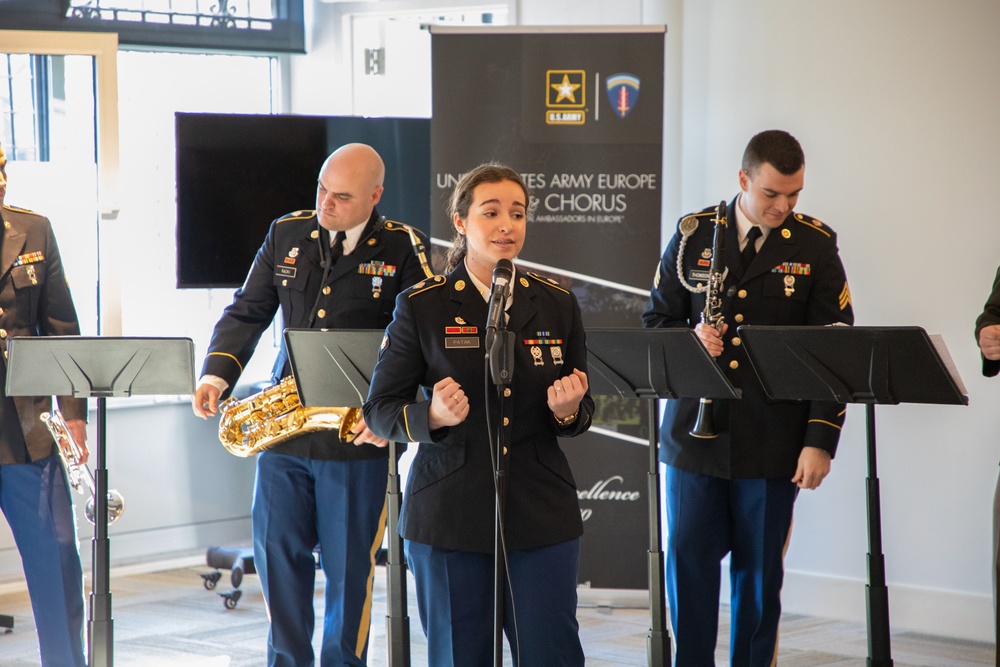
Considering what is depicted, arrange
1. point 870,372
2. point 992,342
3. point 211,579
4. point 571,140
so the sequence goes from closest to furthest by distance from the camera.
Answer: point 870,372 → point 992,342 → point 571,140 → point 211,579

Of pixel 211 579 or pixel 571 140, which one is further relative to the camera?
pixel 211 579

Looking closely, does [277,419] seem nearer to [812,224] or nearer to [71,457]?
[71,457]

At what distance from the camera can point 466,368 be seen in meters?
2.82

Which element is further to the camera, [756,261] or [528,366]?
[756,261]

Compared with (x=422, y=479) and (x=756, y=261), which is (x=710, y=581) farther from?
(x=422, y=479)

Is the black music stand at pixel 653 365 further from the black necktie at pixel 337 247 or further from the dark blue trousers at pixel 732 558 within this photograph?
the black necktie at pixel 337 247

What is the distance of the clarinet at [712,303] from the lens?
3.71 m

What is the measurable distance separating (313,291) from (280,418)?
1.38ft

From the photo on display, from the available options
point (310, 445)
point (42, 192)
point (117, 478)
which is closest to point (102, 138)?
point (42, 192)

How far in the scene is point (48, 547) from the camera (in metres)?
3.84

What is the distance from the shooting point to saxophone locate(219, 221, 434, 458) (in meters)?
3.78

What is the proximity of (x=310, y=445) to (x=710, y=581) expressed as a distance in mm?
1335

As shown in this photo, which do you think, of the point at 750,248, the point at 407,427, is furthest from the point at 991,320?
the point at 407,427

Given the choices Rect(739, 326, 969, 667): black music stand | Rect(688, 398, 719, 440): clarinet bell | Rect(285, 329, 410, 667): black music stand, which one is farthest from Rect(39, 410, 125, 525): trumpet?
Rect(739, 326, 969, 667): black music stand
